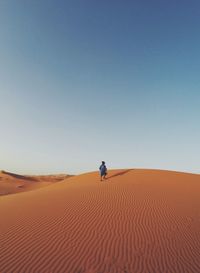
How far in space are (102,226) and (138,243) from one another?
1.86 meters

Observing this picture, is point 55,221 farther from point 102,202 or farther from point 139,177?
point 139,177

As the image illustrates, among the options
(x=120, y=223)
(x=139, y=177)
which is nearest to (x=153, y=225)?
(x=120, y=223)

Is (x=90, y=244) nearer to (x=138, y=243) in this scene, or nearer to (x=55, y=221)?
(x=138, y=243)

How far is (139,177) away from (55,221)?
13.5 meters

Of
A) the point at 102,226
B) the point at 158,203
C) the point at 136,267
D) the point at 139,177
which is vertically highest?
the point at 139,177

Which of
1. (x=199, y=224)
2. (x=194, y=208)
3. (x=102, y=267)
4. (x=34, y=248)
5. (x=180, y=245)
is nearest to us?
(x=102, y=267)

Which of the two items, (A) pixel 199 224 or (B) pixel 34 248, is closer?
(B) pixel 34 248

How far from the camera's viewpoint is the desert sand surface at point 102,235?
20.9ft

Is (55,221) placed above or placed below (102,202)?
below

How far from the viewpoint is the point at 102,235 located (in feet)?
27.0

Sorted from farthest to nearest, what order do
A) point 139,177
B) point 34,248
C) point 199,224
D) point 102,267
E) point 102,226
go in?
point 139,177 → point 199,224 → point 102,226 → point 34,248 → point 102,267

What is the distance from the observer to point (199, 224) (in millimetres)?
10031

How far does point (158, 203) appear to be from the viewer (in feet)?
42.0

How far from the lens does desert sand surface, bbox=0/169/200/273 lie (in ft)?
20.9
